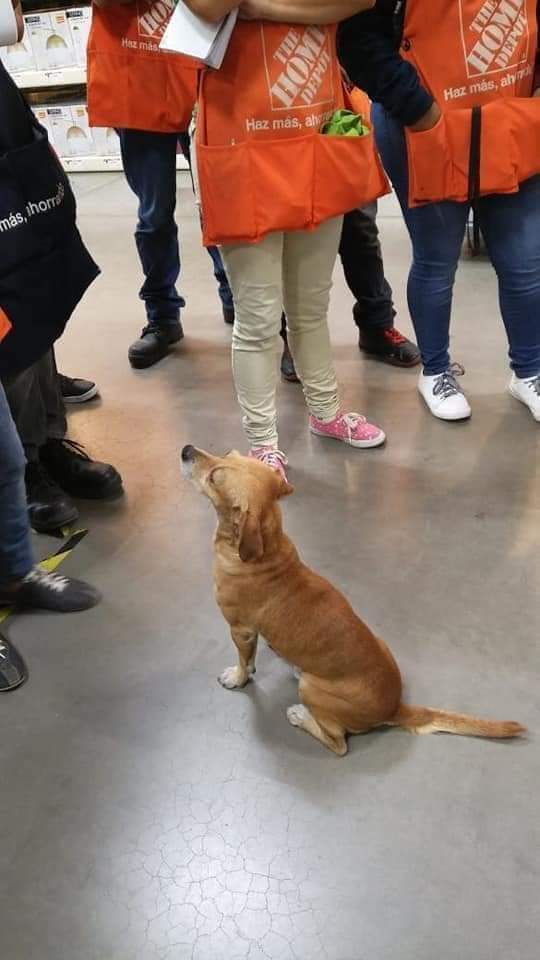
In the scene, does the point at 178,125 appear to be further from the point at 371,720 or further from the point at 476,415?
the point at 371,720

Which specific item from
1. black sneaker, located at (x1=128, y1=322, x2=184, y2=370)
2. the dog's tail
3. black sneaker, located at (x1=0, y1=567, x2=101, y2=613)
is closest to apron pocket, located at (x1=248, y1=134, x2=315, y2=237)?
black sneaker, located at (x1=0, y1=567, x2=101, y2=613)

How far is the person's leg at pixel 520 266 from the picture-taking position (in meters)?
1.85

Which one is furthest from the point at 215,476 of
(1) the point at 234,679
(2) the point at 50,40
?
(2) the point at 50,40

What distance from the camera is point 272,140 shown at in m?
1.54

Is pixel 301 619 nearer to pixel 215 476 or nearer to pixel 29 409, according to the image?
pixel 215 476

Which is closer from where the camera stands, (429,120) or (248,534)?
(248,534)

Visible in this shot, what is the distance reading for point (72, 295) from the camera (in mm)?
1578

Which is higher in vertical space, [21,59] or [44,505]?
[21,59]

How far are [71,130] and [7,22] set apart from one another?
437 cm

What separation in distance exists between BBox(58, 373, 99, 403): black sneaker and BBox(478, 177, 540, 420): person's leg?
1.40m

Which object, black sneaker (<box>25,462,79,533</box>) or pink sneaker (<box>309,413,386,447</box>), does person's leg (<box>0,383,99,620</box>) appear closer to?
black sneaker (<box>25,462,79,533</box>)

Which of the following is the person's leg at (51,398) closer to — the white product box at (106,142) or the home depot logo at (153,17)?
the home depot logo at (153,17)

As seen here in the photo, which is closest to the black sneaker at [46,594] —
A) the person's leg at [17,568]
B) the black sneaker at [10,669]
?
the person's leg at [17,568]

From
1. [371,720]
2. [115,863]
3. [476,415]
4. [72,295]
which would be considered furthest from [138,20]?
[115,863]
